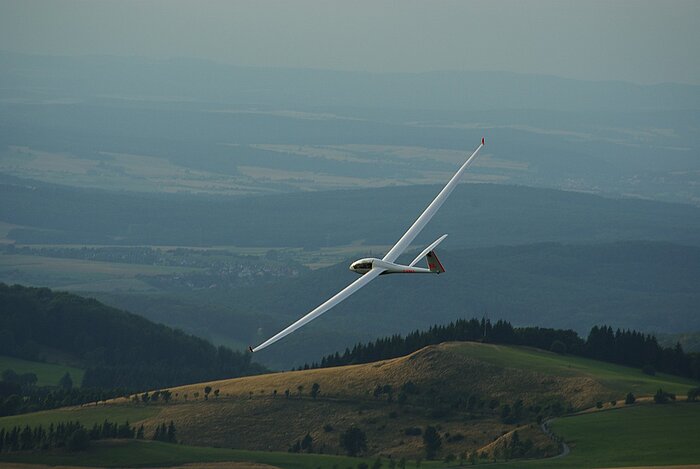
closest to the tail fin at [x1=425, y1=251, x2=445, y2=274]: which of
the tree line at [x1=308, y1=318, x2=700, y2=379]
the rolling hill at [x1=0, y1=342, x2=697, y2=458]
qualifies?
the rolling hill at [x1=0, y1=342, x2=697, y2=458]

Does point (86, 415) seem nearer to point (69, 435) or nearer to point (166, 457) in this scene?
point (69, 435)

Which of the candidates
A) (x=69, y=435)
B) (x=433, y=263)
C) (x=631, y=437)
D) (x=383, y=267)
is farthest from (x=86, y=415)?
(x=383, y=267)

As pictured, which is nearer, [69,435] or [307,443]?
[69,435]

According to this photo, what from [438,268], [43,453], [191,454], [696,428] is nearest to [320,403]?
[191,454]

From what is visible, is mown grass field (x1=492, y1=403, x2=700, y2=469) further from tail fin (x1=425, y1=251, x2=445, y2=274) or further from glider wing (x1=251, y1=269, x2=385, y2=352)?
glider wing (x1=251, y1=269, x2=385, y2=352)

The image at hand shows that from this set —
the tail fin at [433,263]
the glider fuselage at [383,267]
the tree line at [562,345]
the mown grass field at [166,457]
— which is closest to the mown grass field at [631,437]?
the mown grass field at [166,457]

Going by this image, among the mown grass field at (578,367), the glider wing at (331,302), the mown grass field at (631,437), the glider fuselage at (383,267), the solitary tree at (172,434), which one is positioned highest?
the glider fuselage at (383,267)

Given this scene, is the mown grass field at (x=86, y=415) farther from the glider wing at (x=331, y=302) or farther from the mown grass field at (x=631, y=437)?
the glider wing at (x=331, y=302)
